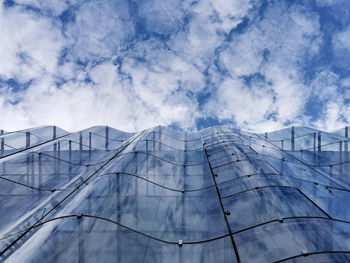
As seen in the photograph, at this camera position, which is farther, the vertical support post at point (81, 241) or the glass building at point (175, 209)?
the glass building at point (175, 209)

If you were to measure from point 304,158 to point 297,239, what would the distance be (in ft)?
30.5

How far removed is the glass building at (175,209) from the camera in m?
4.24

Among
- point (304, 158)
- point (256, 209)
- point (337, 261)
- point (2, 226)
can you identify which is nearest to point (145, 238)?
point (256, 209)

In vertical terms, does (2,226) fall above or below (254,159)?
below

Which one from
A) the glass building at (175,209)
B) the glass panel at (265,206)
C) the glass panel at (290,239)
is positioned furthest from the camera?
the glass panel at (265,206)

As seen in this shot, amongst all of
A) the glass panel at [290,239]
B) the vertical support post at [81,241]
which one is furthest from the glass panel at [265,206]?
the vertical support post at [81,241]

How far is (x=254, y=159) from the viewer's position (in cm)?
909

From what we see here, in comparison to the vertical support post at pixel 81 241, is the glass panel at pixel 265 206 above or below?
above

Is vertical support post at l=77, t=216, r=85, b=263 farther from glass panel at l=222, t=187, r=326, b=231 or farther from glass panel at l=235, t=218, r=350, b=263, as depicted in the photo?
glass panel at l=222, t=187, r=326, b=231

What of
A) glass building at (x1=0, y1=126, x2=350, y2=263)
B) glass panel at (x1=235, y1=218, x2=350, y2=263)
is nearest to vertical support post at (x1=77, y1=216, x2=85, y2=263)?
glass building at (x1=0, y1=126, x2=350, y2=263)

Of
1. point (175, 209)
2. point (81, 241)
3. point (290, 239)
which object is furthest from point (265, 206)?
point (81, 241)

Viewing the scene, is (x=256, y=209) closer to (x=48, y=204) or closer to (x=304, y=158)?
(x=48, y=204)

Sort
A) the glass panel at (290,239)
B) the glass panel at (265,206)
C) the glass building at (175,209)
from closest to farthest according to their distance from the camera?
the glass panel at (290,239) → the glass building at (175,209) → the glass panel at (265,206)

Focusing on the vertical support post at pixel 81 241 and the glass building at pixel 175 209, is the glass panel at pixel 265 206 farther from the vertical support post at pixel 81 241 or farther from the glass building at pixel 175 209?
the vertical support post at pixel 81 241
